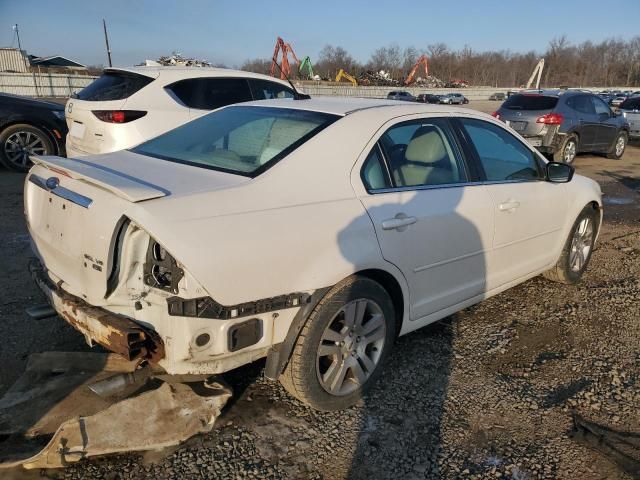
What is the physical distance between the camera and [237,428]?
2771mm

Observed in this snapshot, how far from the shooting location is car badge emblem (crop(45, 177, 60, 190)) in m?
2.74

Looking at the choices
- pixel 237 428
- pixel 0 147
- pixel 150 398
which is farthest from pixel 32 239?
pixel 0 147

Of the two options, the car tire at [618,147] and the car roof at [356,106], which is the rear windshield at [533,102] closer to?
the car tire at [618,147]

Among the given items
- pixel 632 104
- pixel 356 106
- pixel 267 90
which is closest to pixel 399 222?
pixel 356 106

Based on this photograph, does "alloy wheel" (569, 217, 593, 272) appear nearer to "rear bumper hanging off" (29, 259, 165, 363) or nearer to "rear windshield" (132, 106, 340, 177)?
"rear windshield" (132, 106, 340, 177)

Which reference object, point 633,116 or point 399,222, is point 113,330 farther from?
point 633,116

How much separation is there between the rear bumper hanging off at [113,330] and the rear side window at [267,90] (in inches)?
223

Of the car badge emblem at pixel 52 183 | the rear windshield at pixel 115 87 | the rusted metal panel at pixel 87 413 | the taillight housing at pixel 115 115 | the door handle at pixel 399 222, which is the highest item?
the rear windshield at pixel 115 87

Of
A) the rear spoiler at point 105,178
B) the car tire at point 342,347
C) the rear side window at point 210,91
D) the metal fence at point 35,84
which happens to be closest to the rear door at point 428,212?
the car tire at point 342,347

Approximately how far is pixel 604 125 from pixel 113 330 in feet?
44.5

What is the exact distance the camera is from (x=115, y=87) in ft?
22.6

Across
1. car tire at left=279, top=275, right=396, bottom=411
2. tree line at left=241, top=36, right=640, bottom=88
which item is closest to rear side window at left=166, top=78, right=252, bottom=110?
car tire at left=279, top=275, right=396, bottom=411

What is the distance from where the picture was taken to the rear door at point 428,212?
2.96m

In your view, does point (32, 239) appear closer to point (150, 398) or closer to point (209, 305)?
point (150, 398)
